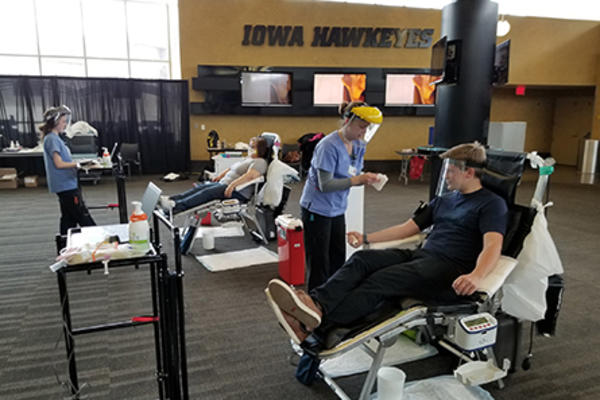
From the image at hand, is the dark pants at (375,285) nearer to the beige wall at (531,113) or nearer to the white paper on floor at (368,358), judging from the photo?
the white paper on floor at (368,358)

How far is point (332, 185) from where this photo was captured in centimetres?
255

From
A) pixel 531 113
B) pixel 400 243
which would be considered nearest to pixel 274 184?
pixel 400 243

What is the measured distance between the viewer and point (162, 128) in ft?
30.8

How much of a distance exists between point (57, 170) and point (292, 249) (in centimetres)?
204

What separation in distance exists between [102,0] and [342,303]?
10100 millimetres

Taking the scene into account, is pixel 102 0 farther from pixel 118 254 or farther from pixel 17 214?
pixel 118 254

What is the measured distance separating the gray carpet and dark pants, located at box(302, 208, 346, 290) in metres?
0.44

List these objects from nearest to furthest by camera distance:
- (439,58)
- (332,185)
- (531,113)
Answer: (332,185)
(439,58)
(531,113)

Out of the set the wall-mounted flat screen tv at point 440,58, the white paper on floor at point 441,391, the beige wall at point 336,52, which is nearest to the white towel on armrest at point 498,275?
the white paper on floor at point 441,391

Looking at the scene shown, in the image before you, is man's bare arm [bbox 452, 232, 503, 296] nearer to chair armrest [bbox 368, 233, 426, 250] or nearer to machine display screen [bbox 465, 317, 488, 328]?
machine display screen [bbox 465, 317, 488, 328]

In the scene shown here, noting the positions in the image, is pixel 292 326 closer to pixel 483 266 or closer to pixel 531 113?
pixel 483 266

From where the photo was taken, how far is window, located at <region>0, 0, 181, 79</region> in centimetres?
941

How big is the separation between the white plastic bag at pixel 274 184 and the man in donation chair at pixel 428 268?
209cm

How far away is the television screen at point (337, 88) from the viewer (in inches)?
378
